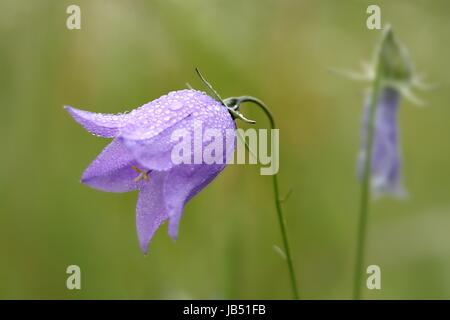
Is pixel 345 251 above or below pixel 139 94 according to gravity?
below

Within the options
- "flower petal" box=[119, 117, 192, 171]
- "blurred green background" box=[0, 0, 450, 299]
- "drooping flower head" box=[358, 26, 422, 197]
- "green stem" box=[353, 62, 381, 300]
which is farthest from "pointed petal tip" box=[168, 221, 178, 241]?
"drooping flower head" box=[358, 26, 422, 197]

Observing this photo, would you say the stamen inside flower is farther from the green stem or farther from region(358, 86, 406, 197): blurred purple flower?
region(358, 86, 406, 197): blurred purple flower

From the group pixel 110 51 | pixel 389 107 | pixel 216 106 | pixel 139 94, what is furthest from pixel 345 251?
pixel 216 106

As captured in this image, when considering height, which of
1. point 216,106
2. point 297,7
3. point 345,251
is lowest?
point 345,251

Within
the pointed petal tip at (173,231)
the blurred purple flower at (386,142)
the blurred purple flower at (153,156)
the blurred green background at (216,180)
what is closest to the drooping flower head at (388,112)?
the blurred purple flower at (386,142)

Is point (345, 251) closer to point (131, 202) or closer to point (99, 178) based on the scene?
point (131, 202)

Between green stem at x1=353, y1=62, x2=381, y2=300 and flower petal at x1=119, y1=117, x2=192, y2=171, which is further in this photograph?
green stem at x1=353, y1=62, x2=381, y2=300

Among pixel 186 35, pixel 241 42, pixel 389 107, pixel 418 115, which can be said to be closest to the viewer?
pixel 389 107
